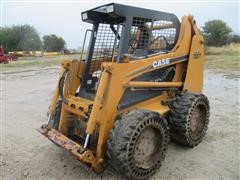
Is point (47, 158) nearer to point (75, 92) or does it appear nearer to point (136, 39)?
point (75, 92)

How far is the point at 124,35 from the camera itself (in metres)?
3.54

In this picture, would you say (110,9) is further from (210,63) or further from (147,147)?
(210,63)

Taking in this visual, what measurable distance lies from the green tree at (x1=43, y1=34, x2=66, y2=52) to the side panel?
147ft

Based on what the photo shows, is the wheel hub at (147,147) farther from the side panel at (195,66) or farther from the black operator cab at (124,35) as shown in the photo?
the side panel at (195,66)

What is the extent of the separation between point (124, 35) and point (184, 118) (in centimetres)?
143

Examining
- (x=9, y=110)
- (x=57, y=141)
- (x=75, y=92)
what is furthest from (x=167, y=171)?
(x=9, y=110)

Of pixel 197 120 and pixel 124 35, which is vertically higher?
pixel 124 35

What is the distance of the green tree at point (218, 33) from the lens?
37.0 metres

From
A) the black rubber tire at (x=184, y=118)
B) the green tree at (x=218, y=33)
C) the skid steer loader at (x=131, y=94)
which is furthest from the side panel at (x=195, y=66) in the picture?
the green tree at (x=218, y=33)

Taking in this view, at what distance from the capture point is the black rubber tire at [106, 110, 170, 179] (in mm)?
2994

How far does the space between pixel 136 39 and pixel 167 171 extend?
182 centimetres

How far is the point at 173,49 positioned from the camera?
13.5 ft

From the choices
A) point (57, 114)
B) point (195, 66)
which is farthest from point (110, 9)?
point (195, 66)

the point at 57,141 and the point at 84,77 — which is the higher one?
the point at 84,77
